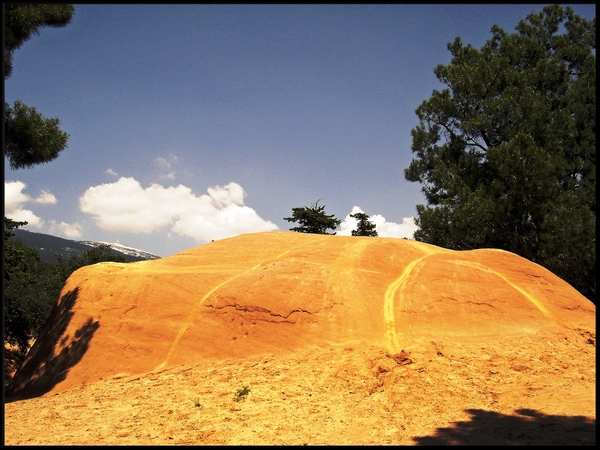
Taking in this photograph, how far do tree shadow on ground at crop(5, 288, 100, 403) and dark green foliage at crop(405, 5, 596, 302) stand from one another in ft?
57.3

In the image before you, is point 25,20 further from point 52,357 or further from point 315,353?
point 315,353

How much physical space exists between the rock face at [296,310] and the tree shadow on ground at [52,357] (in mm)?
36

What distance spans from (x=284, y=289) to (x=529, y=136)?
50.5 ft

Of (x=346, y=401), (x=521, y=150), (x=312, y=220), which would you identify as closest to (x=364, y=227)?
(x=312, y=220)

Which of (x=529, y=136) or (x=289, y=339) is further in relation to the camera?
(x=529, y=136)

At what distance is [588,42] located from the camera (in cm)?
2572

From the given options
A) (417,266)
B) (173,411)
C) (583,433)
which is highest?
(417,266)

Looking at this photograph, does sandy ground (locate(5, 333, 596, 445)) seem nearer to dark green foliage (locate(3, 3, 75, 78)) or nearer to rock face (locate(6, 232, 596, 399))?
rock face (locate(6, 232, 596, 399))

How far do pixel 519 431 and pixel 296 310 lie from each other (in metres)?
6.06

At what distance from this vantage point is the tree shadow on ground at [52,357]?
11602mm

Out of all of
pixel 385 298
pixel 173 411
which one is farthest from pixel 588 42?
pixel 173 411

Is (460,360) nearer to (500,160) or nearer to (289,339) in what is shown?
(289,339)

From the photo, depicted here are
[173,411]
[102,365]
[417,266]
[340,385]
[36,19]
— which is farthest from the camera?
[417,266]

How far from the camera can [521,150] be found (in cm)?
2094
